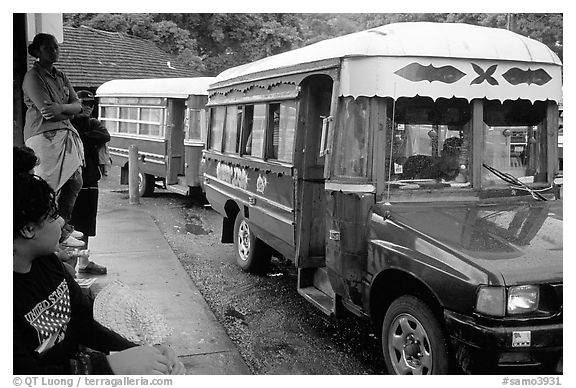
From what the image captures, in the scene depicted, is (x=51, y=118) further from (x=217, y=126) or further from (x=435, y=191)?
(x=217, y=126)

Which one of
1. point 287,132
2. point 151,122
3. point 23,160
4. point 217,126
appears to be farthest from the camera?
point 151,122

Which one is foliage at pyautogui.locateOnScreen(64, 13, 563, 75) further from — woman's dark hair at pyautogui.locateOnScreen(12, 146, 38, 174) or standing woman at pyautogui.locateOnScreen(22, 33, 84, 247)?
woman's dark hair at pyautogui.locateOnScreen(12, 146, 38, 174)

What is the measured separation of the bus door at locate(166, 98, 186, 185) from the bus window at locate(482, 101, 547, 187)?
27.8 feet

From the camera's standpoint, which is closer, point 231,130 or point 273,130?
point 273,130

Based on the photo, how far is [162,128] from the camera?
1216 cm

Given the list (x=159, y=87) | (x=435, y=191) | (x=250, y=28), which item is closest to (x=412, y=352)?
(x=435, y=191)

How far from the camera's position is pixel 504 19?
422cm

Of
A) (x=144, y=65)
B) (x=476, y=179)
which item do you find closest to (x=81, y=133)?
(x=476, y=179)

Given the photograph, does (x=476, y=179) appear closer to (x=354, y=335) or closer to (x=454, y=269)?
(x=454, y=269)

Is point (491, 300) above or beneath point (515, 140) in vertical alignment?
beneath

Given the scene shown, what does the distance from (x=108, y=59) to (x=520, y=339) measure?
12736mm

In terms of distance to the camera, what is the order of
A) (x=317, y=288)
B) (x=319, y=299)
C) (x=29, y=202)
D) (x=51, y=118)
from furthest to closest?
(x=317, y=288)
(x=319, y=299)
(x=51, y=118)
(x=29, y=202)

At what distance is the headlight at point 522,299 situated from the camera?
10.4ft
